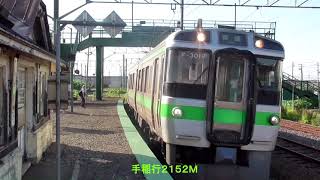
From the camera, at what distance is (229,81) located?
10.4 meters

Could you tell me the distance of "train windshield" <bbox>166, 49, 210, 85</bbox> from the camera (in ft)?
34.1

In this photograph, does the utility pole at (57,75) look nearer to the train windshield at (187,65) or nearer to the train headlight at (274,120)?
the train windshield at (187,65)

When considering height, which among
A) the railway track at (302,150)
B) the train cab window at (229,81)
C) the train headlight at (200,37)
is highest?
the train headlight at (200,37)

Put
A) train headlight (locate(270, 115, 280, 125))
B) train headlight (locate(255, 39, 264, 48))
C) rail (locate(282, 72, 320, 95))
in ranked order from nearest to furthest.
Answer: train headlight (locate(270, 115, 280, 125)) → train headlight (locate(255, 39, 264, 48)) → rail (locate(282, 72, 320, 95))

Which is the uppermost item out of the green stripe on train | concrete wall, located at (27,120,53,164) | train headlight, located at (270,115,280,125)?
the green stripe on train

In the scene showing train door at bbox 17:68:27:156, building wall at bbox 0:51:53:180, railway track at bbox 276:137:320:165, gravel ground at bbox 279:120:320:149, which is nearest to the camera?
building wall at bbox 0:51:53:180

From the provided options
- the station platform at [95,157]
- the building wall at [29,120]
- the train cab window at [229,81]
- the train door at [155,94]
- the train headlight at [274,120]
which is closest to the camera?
the building wall at [29,120]

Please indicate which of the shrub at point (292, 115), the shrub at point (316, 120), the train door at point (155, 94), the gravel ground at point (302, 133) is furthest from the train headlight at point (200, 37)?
the shrub at point (292, 115)

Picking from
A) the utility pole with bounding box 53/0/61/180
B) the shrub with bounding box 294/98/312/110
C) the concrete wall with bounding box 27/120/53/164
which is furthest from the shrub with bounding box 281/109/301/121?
the utility pole with bounding box 53/0/61/180

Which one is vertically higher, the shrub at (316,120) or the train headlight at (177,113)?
the train headlight at (177,113)

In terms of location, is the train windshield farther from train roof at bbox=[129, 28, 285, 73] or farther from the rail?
the rail

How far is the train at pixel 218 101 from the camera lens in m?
10.3

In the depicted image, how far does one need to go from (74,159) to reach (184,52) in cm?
412

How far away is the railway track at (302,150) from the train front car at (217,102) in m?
5.07
